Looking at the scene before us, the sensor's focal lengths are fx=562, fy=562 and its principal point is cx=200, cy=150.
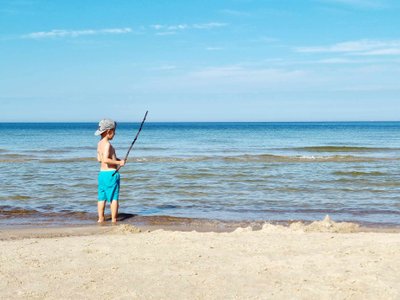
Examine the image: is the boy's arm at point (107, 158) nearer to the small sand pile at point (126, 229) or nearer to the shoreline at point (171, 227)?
the shoreline at point (171, 227)

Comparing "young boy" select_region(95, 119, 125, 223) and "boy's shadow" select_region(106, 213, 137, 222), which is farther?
"boy's shadow" select_region(106, 213, 137, 222)

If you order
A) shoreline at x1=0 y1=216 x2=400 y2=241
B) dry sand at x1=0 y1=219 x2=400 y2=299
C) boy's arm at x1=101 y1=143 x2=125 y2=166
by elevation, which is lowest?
shoreline at x1=0 y1=216 x2=400 y2=241

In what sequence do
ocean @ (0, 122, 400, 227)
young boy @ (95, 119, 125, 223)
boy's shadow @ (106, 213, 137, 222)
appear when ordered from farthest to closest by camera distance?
ocean @ (0, 122, 400, 227) < boy's shadow @ (106, 213, 137, 222) < young boy @ (95, 119, 125, 223)

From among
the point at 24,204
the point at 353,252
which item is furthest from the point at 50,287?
the point at 24,204

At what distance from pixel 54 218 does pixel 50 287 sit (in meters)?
5.00

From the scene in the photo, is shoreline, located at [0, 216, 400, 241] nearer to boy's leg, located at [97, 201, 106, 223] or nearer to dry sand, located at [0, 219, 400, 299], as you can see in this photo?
boy's leg, located at [97, 201, 106, 223]

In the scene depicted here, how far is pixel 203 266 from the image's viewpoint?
5.46 metres

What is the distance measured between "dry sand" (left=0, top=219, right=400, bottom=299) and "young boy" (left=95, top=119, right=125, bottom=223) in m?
1.75

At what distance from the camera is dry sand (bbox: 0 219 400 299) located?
4.73 m

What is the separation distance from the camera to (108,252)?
6.04 m

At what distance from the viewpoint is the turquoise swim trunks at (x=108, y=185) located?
891cm

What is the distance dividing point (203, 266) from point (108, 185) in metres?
3.86

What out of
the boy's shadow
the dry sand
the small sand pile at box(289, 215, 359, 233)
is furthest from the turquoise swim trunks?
the small sand pile at box(289, 215, 359, 233)

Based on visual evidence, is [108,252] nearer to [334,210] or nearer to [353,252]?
[353,252]
